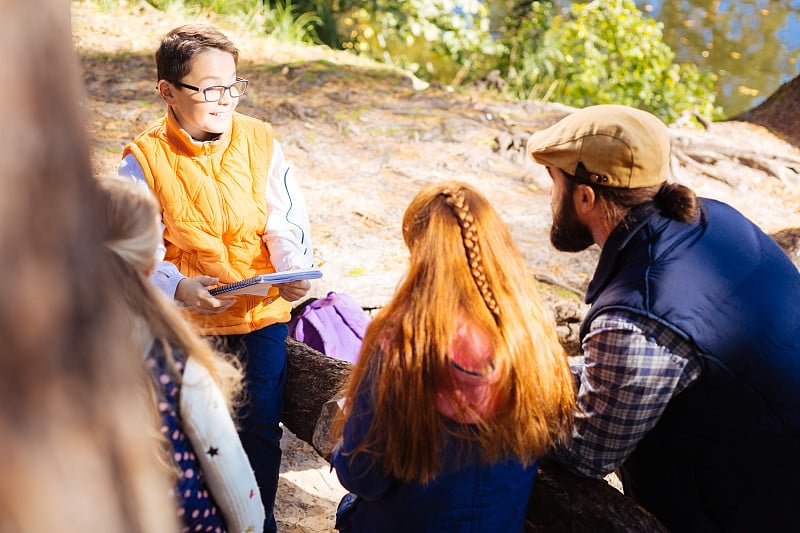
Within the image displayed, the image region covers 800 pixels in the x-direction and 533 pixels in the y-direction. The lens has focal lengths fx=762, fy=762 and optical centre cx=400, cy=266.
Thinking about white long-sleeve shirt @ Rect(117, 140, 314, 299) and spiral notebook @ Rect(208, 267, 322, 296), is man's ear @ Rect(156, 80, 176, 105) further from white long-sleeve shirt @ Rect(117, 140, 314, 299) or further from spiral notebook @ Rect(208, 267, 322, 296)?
spiral notebook @ Rect(208, 267, 322, 296)

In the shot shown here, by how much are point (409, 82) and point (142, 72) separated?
2.43m

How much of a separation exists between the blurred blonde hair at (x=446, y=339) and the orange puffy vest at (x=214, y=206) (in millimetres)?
893

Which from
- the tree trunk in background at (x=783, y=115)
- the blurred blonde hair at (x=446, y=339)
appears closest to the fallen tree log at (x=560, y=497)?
the blurred blonde hair at (x=446, y=339)

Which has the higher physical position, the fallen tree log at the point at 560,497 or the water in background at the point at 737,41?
the water in background at the point at 737,41

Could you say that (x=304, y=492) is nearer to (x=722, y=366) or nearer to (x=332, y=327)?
(x=332, y=327)

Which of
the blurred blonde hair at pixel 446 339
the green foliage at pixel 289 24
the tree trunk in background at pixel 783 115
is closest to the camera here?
the blurred blonde hair at pixel 446 339

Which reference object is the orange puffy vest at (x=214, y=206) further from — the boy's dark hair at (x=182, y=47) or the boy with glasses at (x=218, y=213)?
the boy's dark hair at (x=182, y=47)

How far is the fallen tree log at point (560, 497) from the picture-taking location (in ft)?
6.97

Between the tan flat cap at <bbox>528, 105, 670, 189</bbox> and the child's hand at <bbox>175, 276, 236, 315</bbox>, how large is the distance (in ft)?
3.75

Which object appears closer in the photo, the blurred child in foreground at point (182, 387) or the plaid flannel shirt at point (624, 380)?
the blurred child in foreground at point (182, 387)

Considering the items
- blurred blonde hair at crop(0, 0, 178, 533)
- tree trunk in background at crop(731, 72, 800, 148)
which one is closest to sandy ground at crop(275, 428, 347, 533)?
blurred blonde hair at crop(0, 0, 178, 533)

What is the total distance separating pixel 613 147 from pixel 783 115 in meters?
6.07

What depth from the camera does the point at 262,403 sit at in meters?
→ 2.58

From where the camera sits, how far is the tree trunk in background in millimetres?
6978
